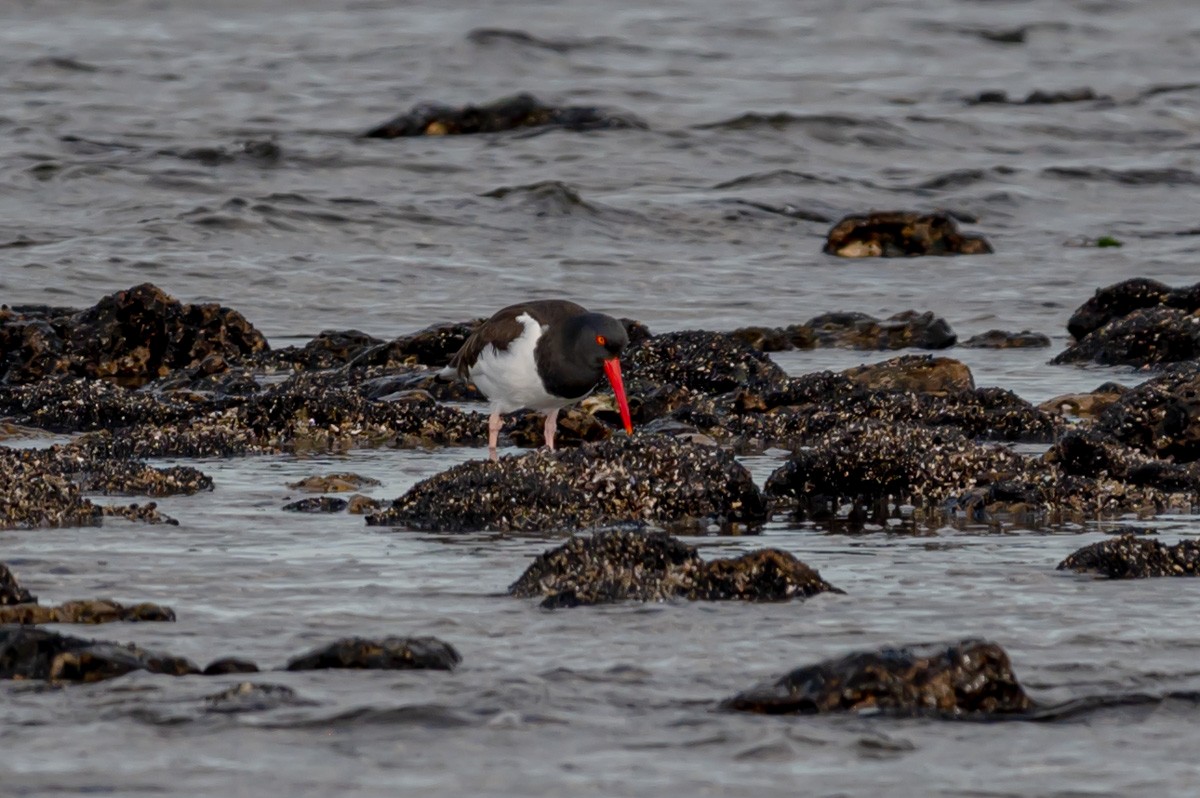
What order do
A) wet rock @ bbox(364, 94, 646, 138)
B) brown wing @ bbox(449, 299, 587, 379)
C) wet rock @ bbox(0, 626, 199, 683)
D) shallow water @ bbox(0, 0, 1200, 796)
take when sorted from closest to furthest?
1. shallow water @ bbox(0, 0, 1200, 796)
2. wet rock @ bbox(0, 626, 199, 683)
3. brown wing @ bbox(449, 299, 587, 379)
4. wet rock @ bbox(364, 94, 646, 138)

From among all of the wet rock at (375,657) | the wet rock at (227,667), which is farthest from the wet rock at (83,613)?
the wet rock at (375,657)

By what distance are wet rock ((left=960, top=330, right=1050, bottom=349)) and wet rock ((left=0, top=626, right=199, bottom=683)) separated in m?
9.79

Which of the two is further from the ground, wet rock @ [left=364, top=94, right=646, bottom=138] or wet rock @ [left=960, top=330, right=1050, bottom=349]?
wet rock @ [left=364, top=94, right=646, bottom=138]

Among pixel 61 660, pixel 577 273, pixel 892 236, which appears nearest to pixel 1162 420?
pixel 61 660

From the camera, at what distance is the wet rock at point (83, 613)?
5805mm

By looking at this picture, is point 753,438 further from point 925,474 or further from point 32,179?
point 32,179

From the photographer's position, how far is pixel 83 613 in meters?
5.87

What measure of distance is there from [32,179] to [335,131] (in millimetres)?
5003

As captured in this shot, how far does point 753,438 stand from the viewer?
1017 cm

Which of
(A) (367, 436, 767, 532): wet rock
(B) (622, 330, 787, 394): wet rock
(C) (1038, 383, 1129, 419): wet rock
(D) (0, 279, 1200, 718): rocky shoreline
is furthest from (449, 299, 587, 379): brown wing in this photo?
(C) (1038, 383, 1129, 419): wet rock

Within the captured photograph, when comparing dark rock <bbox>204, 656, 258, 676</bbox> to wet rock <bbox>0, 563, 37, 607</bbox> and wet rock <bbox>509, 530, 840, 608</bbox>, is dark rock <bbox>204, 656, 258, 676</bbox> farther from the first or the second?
wet rock <bbox>509, 530, 840, 608</bbox>

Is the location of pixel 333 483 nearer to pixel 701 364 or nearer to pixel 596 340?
pixel 596 340

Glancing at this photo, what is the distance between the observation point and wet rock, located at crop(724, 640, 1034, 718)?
493 cm

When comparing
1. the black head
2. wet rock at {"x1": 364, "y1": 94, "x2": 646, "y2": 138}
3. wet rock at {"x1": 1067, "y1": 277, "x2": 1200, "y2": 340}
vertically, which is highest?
wet rock at {"x1": 364, "y1": 94, "x2": 646, "y2": 138}
